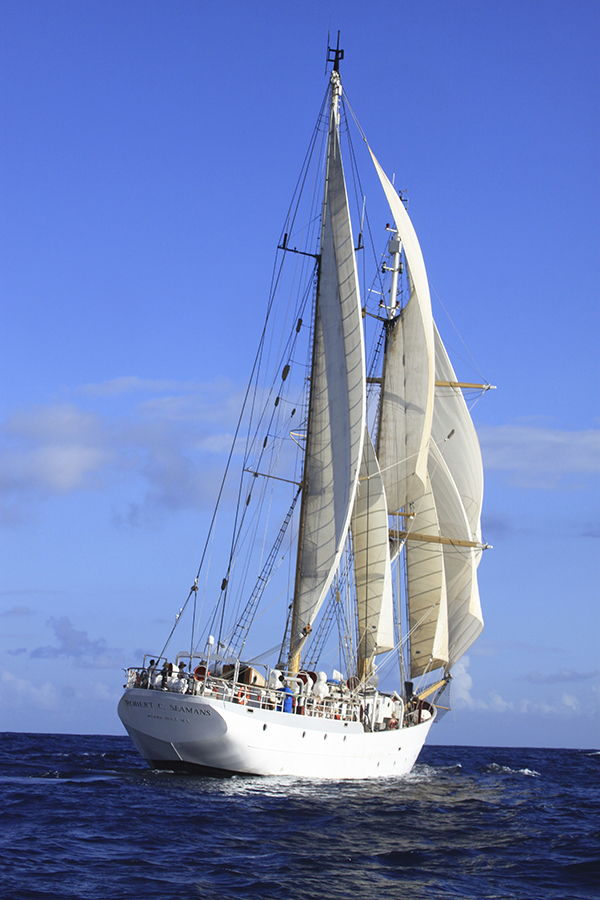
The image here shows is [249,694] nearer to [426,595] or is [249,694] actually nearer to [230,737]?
[230,737]

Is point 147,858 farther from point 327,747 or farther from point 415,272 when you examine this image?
point 415,272

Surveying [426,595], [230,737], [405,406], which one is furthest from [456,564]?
[230,737]

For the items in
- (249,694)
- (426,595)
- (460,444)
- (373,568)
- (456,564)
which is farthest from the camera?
(460,444)

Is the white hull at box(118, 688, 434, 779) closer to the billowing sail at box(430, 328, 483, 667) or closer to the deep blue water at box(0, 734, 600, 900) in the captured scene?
the deep blue water at box(0, 734, 600, 900)

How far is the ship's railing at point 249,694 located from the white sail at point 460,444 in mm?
20660

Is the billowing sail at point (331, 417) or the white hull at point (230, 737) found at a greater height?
the billowing sail at point (331, 417)

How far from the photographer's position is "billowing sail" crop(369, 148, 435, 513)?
4947cm

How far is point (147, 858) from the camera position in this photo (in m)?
19.5

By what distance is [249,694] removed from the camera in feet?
109

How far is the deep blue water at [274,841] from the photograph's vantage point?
17.9 metres

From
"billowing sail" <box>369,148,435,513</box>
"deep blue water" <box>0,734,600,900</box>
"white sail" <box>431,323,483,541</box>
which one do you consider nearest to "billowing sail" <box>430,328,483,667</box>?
"white sail" <box>431,323,483,541</box>

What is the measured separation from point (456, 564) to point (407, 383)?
1092cm

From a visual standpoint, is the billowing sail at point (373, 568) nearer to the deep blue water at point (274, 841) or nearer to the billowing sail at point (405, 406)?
the billowing sail at point (405, 406)

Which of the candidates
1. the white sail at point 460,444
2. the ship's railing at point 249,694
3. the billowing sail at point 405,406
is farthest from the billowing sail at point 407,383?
the ship's railing at point 249,694
